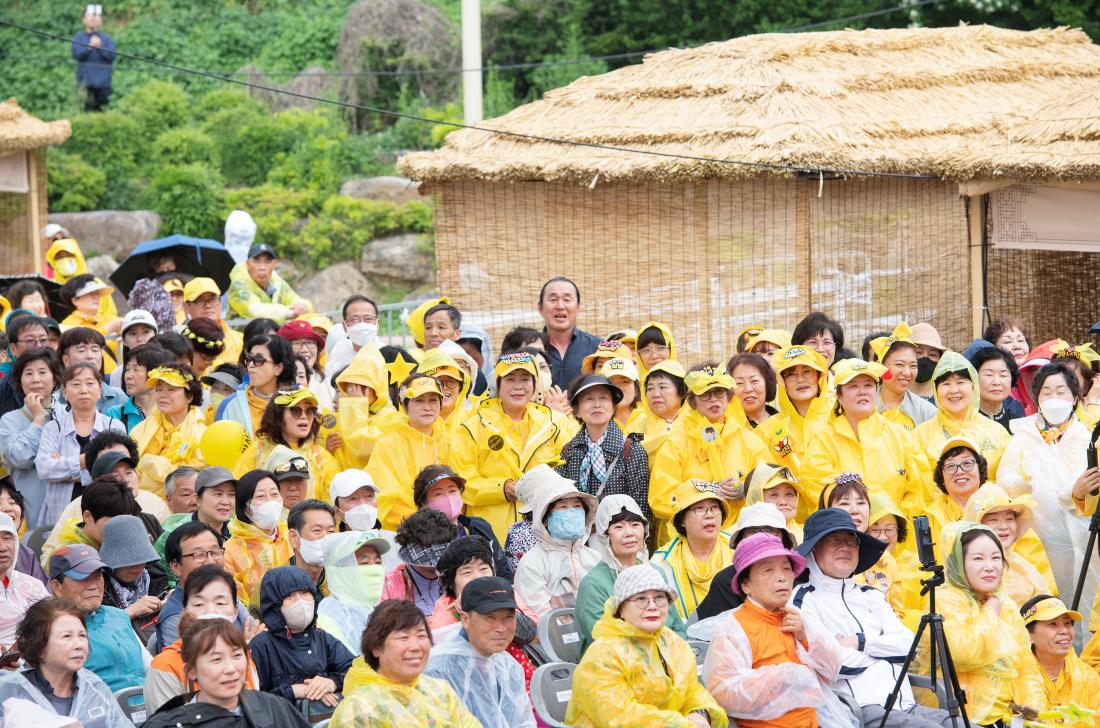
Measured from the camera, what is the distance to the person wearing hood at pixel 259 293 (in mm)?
11125

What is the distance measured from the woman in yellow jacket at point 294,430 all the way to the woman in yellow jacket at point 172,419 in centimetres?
43

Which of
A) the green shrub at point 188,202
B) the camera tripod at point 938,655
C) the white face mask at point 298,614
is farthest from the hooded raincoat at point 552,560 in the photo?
the green shrub at point 188,202

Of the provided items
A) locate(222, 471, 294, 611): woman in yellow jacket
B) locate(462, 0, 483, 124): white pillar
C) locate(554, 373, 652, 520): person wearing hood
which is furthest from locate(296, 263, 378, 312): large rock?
locate(222, 471, 294, 611): woman in yellow jacket

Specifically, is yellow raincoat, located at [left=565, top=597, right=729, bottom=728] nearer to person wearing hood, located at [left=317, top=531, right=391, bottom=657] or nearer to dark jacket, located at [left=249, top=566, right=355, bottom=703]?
dark jacket, located at [left=249, top=566, right=355, bottom=703]

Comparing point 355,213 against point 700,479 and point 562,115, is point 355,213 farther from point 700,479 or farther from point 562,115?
point 700,479

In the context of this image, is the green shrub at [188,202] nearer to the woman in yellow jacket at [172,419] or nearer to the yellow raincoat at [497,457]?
the woman in yellow jacket at [172,419]

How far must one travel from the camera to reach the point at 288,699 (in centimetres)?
593

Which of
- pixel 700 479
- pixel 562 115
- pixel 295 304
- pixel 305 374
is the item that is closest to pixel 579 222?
pixel 562 115

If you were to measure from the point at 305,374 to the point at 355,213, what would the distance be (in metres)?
11.1

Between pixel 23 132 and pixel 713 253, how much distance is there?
6.57 metres

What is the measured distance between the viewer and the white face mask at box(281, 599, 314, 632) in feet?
20.0

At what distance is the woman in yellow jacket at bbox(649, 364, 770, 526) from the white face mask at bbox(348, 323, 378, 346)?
7.83 feet

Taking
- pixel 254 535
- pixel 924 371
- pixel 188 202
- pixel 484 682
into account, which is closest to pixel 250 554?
pixel 254 535

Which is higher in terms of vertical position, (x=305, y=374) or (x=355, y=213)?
(x=355, y=213)
